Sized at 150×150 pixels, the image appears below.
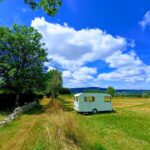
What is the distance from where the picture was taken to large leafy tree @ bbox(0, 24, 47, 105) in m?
32.5

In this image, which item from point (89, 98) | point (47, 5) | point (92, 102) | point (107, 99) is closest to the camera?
point (47, 5)

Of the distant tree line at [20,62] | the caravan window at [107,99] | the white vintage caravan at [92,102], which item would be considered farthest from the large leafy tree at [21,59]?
the caravan window at [107,99]

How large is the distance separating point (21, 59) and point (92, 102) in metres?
11.5

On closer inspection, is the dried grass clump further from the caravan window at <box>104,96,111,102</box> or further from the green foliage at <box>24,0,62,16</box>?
the caravan window at <box>104,96,111,102</box>

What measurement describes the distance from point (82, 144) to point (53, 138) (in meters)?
1.60

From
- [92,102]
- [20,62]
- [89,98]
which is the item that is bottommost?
[92,102]

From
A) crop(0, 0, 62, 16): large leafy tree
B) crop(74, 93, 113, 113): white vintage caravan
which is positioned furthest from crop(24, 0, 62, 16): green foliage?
crop(74, 93, 113, 113): white vintage caravan

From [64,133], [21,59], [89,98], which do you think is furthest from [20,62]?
[64,133]

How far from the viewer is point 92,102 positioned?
101ft

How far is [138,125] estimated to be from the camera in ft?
68.9

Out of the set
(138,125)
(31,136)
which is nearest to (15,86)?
(138,125)

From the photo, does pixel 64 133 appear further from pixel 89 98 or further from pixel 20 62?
pixel 20 62

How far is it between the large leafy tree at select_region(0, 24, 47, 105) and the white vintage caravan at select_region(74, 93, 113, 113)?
673 cm

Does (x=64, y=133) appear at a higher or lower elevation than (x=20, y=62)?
lower
